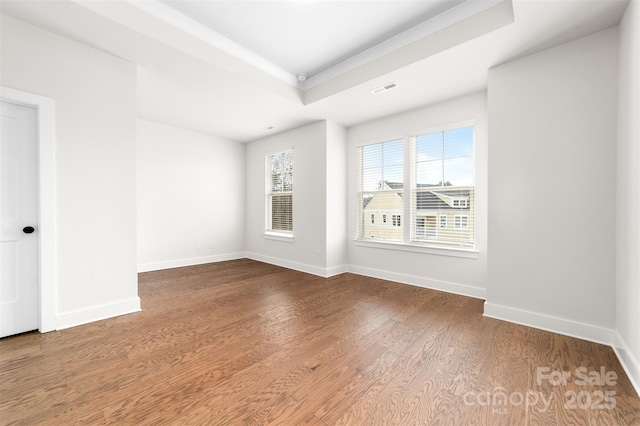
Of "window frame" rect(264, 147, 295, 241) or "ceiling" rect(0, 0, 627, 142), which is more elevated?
"ceiling" rect(0, 0, 627, 142)

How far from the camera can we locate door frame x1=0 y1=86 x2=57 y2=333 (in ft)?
7.80

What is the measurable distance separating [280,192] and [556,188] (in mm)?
4407

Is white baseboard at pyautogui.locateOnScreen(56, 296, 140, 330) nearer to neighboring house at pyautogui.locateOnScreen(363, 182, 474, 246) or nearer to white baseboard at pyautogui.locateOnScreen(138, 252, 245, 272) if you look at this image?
white baseboard at pyautogui.locateOnScreen(138, 252, 245, 272)

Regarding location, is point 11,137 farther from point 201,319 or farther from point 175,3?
point 201,319

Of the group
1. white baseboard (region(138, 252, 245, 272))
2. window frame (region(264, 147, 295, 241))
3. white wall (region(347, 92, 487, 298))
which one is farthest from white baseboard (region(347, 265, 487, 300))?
white baseboard (region(138, 252, 245, 272))

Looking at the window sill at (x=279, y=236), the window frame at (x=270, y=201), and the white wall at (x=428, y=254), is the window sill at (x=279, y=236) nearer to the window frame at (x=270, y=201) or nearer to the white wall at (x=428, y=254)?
the window frame at (x=270, y=201)

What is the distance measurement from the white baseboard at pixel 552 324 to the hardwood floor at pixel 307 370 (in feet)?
0.33

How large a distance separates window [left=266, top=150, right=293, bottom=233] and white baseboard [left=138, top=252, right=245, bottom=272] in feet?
3.58

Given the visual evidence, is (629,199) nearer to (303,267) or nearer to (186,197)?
(303,267)

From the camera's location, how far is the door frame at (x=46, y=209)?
2.38 m

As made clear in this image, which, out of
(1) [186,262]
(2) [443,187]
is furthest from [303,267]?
(2) [443,187]

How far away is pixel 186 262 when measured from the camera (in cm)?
536

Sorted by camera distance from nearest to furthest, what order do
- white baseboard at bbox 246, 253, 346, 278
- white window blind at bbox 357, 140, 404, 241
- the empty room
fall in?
the empty room, white window blind at bbox 357, 140, 404, 241, white baseboard at bbox 246, 253, 346, 278

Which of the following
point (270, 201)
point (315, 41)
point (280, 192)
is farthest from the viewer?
point (270, 201)
